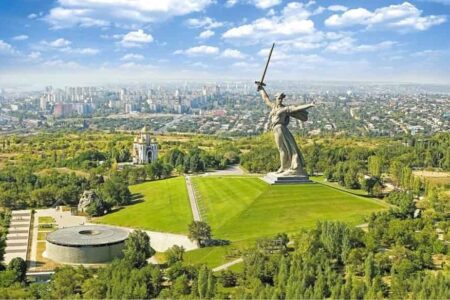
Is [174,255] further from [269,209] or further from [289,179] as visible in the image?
[289,179]

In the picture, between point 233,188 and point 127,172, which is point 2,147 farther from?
point 233,188

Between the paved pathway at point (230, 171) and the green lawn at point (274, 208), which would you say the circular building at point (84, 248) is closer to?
the green lawn at point (274, 208)

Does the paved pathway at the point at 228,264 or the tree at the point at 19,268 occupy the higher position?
the tree at the point at 19,268

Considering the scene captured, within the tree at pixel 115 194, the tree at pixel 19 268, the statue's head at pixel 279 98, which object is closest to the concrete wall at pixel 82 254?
the tree at pixel 19 268

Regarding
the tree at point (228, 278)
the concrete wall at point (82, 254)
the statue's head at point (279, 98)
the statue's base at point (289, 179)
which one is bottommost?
the concrete wall at point (82, 254)

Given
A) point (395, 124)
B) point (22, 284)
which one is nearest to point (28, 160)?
point (22, 284)
